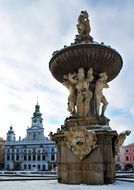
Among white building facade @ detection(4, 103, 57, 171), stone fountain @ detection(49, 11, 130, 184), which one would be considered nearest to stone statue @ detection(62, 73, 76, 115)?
stone fountain @ detection(49, 11, 130, 184)

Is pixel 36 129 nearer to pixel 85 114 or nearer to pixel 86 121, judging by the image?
pixel 85 114

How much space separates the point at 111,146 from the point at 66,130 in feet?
Result: 5.55

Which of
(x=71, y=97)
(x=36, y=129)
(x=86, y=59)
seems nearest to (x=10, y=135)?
(x=36, y=129)

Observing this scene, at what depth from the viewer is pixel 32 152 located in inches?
3703

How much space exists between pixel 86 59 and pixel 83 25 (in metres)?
2.00

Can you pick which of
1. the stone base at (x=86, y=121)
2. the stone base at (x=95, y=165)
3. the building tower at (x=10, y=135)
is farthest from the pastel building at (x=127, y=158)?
the stone base at (x=95, y=165)

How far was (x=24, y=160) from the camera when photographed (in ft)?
312

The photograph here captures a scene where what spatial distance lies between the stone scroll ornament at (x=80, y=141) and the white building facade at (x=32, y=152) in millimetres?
80926

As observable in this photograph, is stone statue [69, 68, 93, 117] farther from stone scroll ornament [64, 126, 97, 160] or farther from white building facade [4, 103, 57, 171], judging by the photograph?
white building facade [4, 103, 57, 171]

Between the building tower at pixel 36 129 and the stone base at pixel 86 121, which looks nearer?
the stone base at pixel 86 121

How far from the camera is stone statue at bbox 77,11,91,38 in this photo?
12703mm

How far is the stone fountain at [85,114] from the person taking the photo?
10.2 m

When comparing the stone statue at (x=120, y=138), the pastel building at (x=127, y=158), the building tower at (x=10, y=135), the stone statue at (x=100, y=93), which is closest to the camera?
the stone statue at (x=120, y=138)

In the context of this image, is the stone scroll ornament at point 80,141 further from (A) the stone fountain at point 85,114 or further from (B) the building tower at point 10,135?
(B) the building tower at point 10,135
